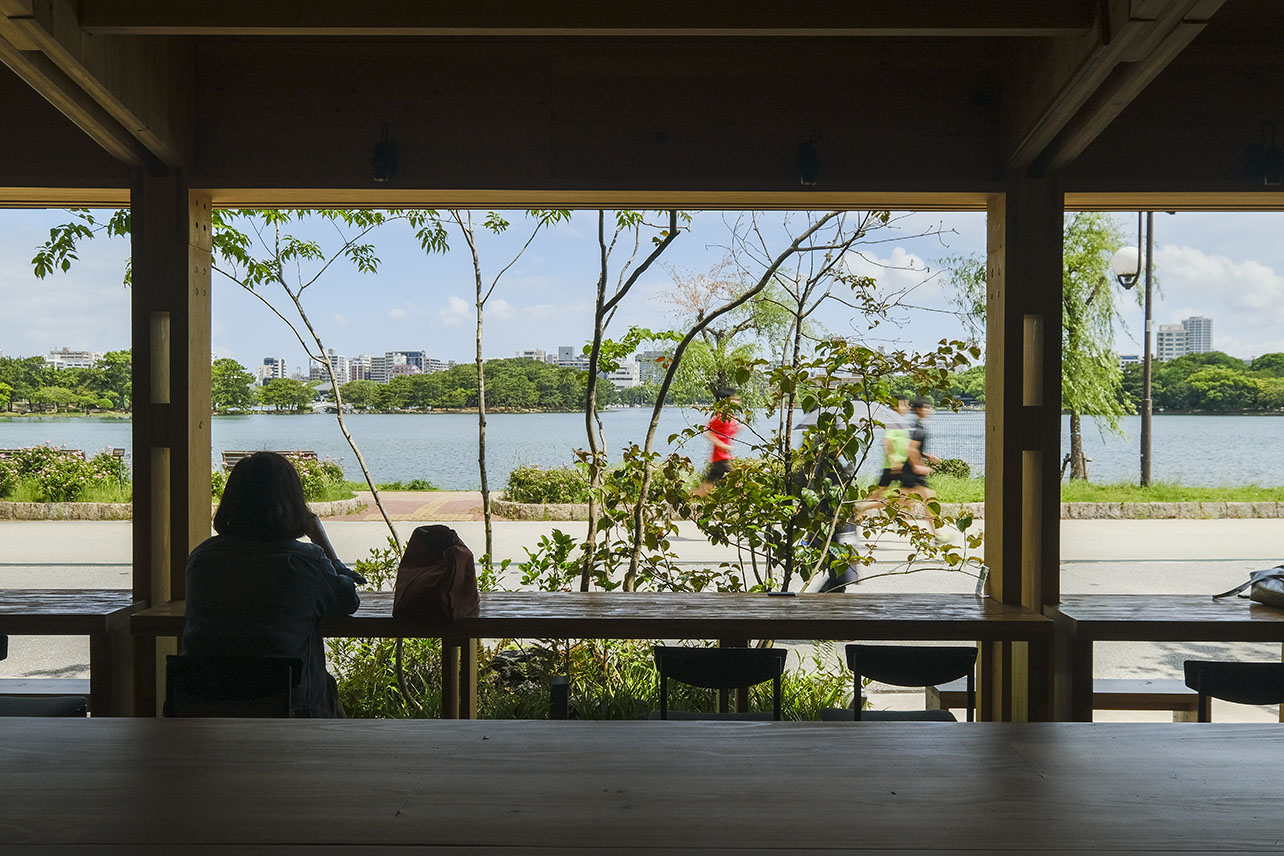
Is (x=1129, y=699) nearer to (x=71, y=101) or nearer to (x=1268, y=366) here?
(x=1268, y=366)

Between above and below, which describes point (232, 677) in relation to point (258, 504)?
below

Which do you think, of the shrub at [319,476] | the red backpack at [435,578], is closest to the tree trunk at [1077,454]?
the shrub at [319,476]

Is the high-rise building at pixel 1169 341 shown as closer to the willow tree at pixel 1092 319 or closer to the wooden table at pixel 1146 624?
the willow tree at pixel 1092 319

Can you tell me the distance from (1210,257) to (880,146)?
7.02 meters

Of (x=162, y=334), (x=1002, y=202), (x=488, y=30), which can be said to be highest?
(x=488, y=30)

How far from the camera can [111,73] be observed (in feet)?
8.89

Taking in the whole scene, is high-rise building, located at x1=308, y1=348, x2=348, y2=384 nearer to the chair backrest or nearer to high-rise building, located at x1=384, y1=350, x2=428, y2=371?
high-rise building, located at x1=384, y1=350, x2=428, y2=371

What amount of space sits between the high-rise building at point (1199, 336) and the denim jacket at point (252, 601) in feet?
18.6

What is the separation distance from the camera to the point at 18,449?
704 cm

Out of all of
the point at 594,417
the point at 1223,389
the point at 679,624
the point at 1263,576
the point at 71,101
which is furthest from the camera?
the point at 1223,389

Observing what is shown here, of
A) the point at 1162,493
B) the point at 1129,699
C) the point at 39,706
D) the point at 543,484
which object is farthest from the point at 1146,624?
the point at 1162,493

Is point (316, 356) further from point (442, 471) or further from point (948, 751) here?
point (948, 751)

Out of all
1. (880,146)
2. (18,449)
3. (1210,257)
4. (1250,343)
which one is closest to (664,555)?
(880,146)

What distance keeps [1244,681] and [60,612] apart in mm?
3372
